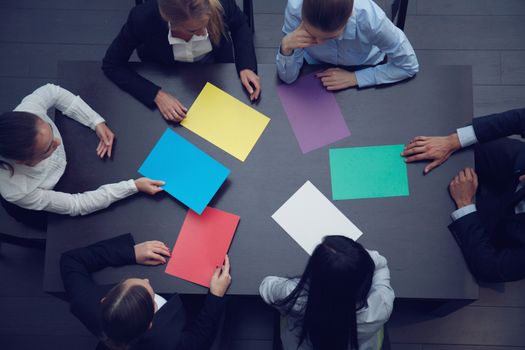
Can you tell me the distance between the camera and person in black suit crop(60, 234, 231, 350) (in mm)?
1154

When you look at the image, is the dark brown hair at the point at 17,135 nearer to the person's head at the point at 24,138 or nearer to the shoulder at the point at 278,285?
the person's head at the point at 24,138

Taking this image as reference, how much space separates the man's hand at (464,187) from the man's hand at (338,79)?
42cm

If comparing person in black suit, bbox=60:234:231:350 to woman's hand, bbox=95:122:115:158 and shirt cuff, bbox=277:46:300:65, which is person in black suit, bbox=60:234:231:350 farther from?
shirt cuff, bbox=277:46:300:65

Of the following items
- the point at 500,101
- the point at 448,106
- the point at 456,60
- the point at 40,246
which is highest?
the point at 448,106

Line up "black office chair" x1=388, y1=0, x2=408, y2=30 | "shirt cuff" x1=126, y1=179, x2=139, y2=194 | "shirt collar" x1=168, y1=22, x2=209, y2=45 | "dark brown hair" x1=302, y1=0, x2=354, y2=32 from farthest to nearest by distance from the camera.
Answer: "black office chair" x1=388, y1=0, x2=408, y2=30 < "shirt collar" x1=168, y1=22, x2=209, y2=45 < "shirt cuff" x1=126, y1=179, x2=139, y2=194 < "dark brown hair" x1=302, y1=0, x2=354, y2=32

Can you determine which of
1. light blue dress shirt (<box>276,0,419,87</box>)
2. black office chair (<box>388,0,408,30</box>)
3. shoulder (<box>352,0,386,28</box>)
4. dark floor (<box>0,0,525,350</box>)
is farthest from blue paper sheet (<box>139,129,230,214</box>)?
black office chair (<box>388,0,408,30</box>)

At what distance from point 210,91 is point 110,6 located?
123cm

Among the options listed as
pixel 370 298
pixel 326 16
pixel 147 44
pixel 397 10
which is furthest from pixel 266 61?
pixel 370 298

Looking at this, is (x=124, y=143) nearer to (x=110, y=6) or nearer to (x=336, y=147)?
(x=336, y=147)

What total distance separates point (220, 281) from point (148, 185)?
352 millimetres

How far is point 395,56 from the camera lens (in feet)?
4.39

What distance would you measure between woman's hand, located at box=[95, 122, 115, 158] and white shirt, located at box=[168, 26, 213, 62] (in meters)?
0.35

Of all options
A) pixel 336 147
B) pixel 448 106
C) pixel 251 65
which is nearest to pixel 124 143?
pixel 251 65

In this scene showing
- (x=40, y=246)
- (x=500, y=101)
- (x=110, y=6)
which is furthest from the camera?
(x=110, y=6)
